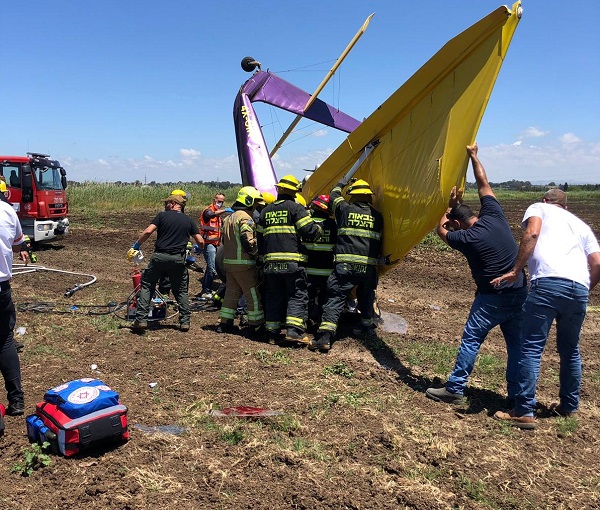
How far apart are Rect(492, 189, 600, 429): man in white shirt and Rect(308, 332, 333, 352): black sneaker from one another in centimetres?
213

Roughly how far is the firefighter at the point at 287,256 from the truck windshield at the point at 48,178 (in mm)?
10808

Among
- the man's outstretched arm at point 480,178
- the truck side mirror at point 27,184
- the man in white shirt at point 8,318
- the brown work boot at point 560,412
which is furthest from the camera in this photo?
the truck side mirror at point 27,184

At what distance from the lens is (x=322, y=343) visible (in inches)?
231

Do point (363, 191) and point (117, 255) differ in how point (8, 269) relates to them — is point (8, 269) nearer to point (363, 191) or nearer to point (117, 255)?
point (363, 191)

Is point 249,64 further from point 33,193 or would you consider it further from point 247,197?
point 33,193

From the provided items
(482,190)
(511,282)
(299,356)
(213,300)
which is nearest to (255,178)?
(213,300)

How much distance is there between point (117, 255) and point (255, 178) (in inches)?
258

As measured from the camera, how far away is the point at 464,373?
14.9 ft

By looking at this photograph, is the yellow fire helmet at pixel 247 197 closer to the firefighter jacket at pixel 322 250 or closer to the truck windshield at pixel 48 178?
the firefighter jacket at pixel 322 250

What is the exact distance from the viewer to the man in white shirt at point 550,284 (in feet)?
13.2

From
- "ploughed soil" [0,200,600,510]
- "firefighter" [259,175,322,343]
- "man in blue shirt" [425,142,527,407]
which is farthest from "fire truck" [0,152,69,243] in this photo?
"man in blue shirt" [425,142,527,407]

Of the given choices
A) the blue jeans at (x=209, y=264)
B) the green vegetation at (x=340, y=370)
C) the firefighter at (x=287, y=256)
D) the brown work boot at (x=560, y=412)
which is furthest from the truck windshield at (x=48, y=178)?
the brown work boot at (x=560, y=412)

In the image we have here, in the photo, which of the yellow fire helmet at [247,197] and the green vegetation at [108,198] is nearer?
the yellow fire helmet at [247,197]

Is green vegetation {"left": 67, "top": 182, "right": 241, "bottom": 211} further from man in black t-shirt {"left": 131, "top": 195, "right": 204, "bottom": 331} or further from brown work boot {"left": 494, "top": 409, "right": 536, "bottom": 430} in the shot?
brown work boot {"left": 494, "top": 409, "right": 536, "bottom": 430}
